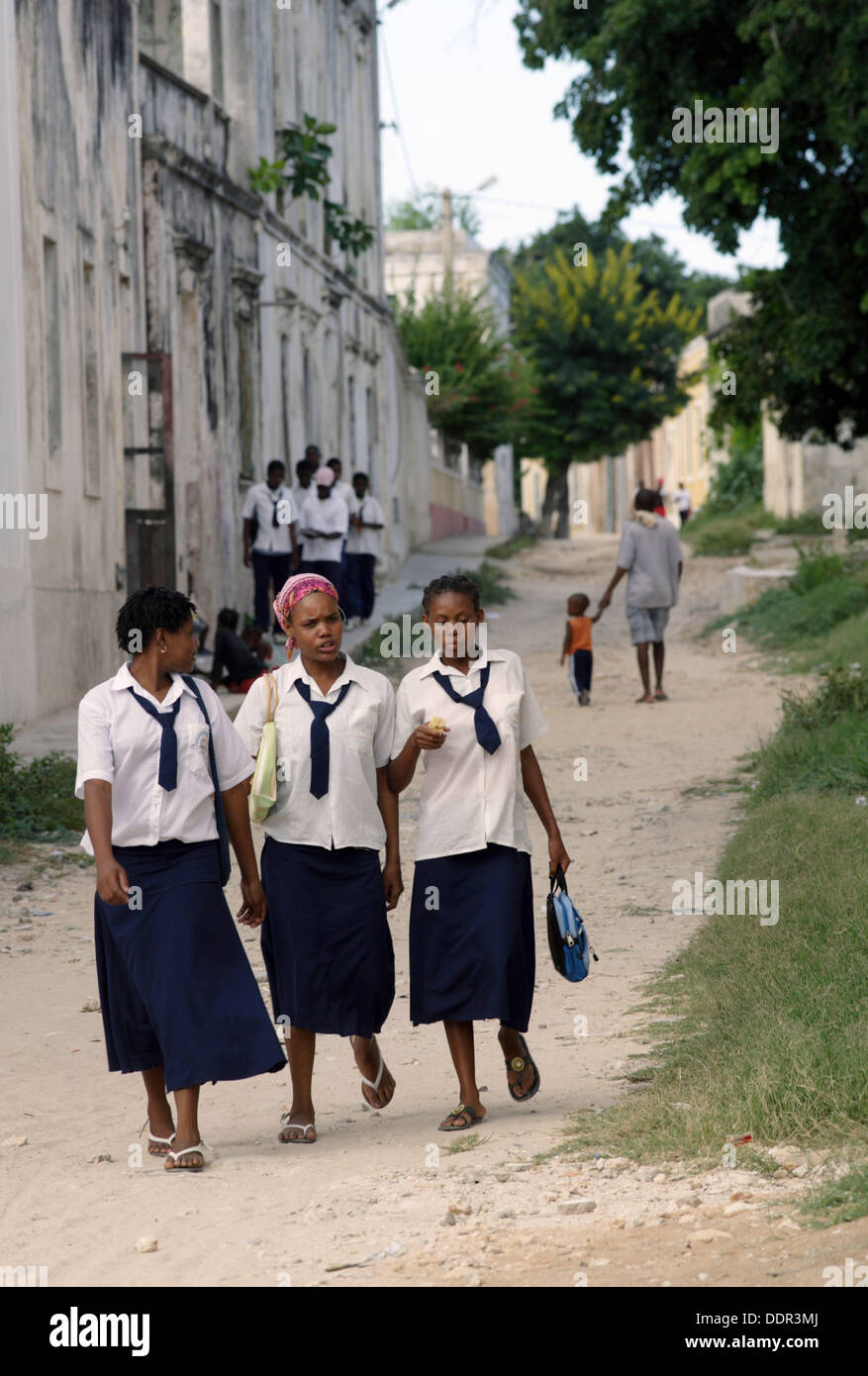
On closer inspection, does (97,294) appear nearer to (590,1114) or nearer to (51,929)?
(51,929)

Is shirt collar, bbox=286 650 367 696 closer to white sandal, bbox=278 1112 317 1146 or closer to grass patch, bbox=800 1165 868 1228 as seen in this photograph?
white sandal, bbox=278 1112 317 1146

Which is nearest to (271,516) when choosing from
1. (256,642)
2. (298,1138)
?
(256,642)

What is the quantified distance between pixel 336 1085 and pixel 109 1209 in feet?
5.05

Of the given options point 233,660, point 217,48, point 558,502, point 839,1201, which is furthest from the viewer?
point 558,502

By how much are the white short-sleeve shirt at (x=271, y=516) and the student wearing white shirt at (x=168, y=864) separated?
40.2 ft

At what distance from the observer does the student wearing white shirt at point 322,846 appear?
5285mm

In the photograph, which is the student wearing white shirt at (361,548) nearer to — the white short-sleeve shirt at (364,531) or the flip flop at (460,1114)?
the white short-sleeve shirt at (364,531)

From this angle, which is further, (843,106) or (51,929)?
(843,106)

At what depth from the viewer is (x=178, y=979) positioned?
5.06 meters

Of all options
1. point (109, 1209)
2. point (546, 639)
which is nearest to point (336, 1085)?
point (109, 1209)

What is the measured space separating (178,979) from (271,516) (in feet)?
41.2

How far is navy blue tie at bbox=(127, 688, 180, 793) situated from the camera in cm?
505

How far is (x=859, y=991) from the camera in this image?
5.77m

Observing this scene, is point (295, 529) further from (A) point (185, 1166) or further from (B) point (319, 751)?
(A) point (185, 1166)
